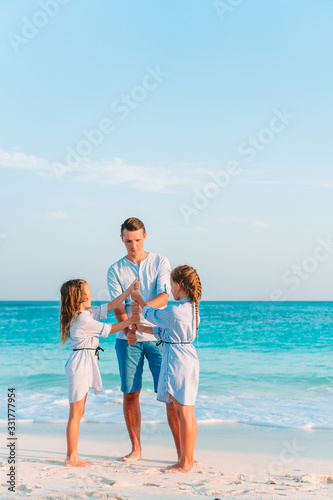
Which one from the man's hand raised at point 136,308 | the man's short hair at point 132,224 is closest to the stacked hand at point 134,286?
the man's hand raised at point 136,308

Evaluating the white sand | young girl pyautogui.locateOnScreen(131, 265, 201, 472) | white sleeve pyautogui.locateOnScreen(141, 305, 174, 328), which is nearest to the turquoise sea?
the white sand

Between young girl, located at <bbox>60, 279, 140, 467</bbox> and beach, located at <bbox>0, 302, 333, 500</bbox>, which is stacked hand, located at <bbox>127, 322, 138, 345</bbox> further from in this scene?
beach, located at <bbox>0, 302, 333, 500</bbox>

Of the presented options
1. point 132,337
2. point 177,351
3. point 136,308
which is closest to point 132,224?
point 136,308

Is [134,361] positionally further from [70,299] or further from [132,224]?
[132,224]

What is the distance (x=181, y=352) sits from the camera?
393 centimetres

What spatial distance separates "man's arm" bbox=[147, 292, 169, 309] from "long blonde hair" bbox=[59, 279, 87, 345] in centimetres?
54

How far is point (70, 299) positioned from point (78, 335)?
12.1 inches

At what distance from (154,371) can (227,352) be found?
11.5m

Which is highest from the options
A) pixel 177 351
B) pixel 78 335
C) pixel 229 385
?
pixel 78 335

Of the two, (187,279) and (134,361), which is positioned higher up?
(187,279)

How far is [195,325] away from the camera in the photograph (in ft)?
13.1

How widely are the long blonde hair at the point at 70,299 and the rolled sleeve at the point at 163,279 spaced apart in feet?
1.97

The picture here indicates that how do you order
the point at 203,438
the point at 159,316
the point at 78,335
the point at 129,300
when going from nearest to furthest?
1. the point at 159,316
2. the point at 78,335
3. the point at 129,300
4. the point at 203,438

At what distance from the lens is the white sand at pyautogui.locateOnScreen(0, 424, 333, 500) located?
350 cm
